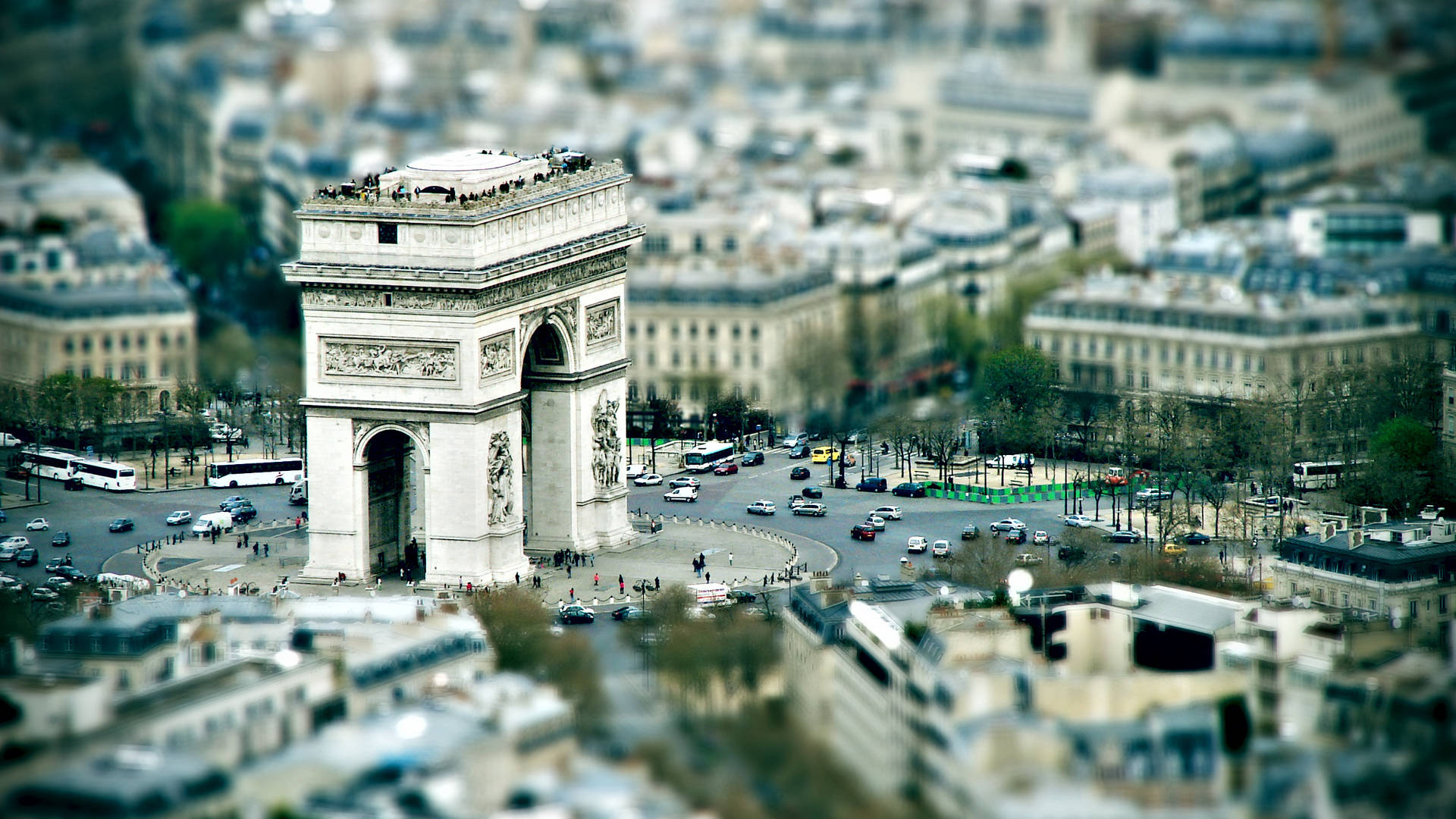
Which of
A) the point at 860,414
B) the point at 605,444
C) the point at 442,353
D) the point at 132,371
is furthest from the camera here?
the point at 860,414

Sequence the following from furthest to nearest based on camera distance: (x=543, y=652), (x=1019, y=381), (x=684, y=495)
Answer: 1. (x=1019, y=381)
2. (x=684, y=495)
3. (x=543, y=652)

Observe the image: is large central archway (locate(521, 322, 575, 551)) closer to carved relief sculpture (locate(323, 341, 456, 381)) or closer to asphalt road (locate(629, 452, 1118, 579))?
carved relief sculpture (locate(323, 341, 456, 381))

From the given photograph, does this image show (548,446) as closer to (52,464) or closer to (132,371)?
(52,464)

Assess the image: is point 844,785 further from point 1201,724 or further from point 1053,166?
point 1053,166

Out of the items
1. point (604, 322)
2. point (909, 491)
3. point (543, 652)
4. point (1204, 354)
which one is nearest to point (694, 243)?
point (1204, 354)

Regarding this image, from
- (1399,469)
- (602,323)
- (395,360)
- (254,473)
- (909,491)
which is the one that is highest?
(602,323)

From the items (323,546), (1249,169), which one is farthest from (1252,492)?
(1249,169)
